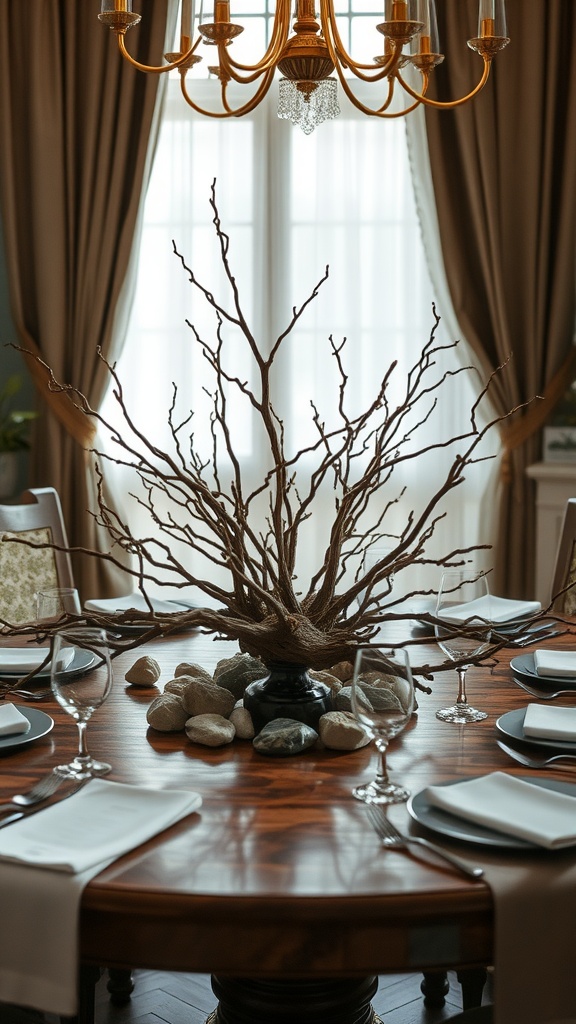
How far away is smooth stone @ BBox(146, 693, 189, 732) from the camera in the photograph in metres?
1.59

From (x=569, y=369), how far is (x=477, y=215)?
66cm

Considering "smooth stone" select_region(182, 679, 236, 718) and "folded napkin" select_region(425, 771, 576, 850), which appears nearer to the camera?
"folded napkin" select_region(425, 771, 576, 850)

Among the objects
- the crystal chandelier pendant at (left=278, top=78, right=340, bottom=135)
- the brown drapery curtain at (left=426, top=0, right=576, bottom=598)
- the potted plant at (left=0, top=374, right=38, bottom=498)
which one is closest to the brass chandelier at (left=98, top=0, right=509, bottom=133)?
the crystal chandelier pendant at (left=278, top=78, right=340, bottom=135)

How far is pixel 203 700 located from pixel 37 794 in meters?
0.35

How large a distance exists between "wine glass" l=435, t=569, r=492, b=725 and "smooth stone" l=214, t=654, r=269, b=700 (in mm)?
288

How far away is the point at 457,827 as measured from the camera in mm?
1195

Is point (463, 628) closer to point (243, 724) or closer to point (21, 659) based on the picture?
point (243, 724)

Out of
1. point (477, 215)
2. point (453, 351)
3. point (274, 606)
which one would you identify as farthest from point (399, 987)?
point (477, 215)

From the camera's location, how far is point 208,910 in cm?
105

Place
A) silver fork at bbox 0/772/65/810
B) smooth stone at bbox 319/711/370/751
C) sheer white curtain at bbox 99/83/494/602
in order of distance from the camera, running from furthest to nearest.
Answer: sheer white curtain at bbox 99/83/494/602 → smooth stone at bbox 319/711/370/751 → silver fork at bbox 0/772/65/810

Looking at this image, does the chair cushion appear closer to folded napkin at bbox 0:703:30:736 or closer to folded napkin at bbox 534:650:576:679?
folded napkin at bbox 0:703:30:736

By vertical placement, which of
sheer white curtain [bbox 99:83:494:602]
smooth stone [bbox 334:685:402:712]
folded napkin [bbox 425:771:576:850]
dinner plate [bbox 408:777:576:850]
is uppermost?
sheer white curtain [bbox 99:83:494:602]

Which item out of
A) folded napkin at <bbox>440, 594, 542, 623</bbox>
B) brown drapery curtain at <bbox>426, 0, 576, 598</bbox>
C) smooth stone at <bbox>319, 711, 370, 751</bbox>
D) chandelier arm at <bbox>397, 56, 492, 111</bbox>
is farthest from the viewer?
brown drapery curtain at <bbox>426, 0, 576, 598</bbox>

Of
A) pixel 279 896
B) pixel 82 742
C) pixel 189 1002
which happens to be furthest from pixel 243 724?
pixel 189 1002
